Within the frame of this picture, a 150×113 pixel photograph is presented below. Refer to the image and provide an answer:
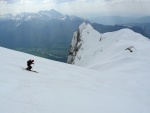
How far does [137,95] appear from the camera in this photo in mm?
23000

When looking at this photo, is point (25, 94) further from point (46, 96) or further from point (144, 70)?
point (144, 70)

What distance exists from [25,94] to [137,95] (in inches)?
546

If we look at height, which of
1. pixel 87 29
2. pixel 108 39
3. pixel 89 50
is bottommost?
pixel 89 50

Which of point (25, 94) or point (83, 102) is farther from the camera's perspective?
point (83, 102)

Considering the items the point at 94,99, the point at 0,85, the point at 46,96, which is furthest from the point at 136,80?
the point at 0,85

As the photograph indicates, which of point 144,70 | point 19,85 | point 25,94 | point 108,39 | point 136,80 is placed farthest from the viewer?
point 108,39

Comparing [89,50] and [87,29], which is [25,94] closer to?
[89,50]

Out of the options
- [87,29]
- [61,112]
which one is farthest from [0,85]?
[87,29]

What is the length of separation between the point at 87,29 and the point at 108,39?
1113 inches

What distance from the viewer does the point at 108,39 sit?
108938 millimetres

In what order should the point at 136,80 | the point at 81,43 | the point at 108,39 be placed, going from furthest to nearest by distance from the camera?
the point at 81,43 < the point at 108,39 < the point at 136,80

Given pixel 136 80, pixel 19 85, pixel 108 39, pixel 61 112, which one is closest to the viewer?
pixel 61 112

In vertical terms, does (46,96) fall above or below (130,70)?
below

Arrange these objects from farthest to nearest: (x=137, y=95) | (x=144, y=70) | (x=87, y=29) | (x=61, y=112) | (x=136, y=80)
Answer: (x=87, y=29), (x=144, y=70), (x=136, y=80), (x=137, y=95), (x=61, y=112)
